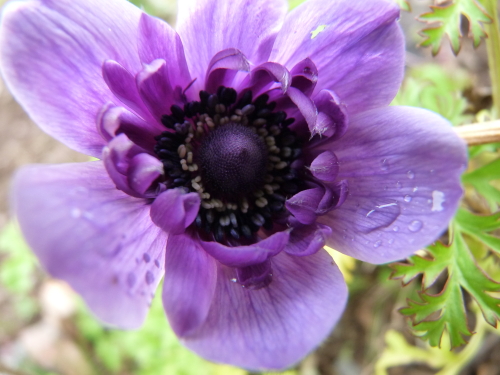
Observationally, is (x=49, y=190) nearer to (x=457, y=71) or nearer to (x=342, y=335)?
(x=342, y=335)

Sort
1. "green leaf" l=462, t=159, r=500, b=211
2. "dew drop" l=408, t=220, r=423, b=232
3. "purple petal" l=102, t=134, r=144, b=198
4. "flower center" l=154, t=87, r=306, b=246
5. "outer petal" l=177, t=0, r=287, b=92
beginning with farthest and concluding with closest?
"green leaf" l=462, t=159, r=500, b=211 < "flower center" l=154, t=87, r=306, b=246 < "outer petal" l=177, t=0, r=287, b=92 < "dew drop" l=408, t=220, r=423, b=232 < "purple petal" l=102, t=134, r=144, b=198

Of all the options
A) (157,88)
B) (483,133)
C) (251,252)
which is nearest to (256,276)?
(251,252)

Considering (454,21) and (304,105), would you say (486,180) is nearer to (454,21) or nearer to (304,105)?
(454,21)

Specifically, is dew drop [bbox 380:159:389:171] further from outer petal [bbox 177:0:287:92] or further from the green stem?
the green stem

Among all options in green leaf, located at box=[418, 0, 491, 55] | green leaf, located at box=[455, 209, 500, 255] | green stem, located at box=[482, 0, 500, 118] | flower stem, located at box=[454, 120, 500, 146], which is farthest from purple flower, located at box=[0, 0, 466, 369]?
green stem, located at box=[482, 0, 500, 118]

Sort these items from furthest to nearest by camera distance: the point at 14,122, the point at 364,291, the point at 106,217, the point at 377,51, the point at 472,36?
the point at 14,122
the point at 364,291
the point at 472,36
the point at 377,51
the point at 106,217

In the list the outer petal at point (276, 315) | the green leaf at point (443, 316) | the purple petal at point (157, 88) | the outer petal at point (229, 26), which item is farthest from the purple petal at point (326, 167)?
the green leaf at point (443, 316)

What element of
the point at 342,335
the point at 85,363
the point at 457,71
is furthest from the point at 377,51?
the point at 85,363
